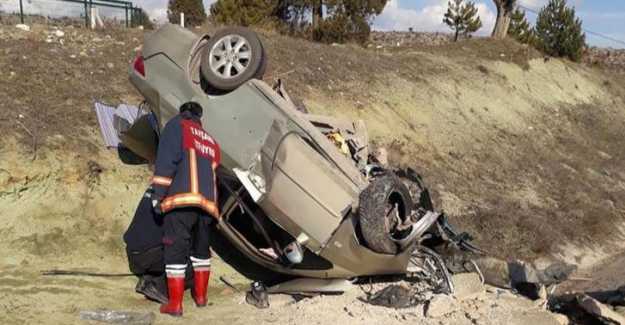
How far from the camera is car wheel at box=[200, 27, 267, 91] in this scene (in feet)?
20.0

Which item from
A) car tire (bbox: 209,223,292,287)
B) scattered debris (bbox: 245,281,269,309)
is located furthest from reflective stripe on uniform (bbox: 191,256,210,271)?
car tire (bbox: 209,223,292,287)

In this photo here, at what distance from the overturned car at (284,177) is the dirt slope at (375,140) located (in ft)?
1.86

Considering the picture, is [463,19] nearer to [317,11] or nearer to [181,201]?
[317,11]

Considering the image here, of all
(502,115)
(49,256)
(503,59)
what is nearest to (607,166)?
(502,115)

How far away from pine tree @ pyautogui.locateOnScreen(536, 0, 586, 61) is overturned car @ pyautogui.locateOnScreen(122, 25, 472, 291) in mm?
20892

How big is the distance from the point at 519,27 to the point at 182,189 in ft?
82.8

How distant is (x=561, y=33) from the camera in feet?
83.1

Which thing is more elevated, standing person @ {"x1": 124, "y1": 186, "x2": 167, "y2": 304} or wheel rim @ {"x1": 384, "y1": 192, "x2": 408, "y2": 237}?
wheel rim @ {"x1": 384, "y1": 192, "x2": 408, "y2": 237}

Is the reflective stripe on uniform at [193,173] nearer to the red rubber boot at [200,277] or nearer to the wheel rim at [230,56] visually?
the red rubber boot at [200,277]

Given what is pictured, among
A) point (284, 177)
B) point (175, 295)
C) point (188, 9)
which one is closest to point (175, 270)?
point (175, 295)

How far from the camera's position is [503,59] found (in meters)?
20.7

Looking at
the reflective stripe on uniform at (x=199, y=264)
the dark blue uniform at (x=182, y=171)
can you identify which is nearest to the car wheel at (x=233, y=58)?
the dark blue uniform at (x=182, y=171)

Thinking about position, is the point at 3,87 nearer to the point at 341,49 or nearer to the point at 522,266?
the point at 522,266

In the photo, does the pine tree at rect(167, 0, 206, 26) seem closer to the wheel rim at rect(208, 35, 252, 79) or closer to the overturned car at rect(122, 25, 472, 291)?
the overturned car at rect(122, 25, 472, 291)
